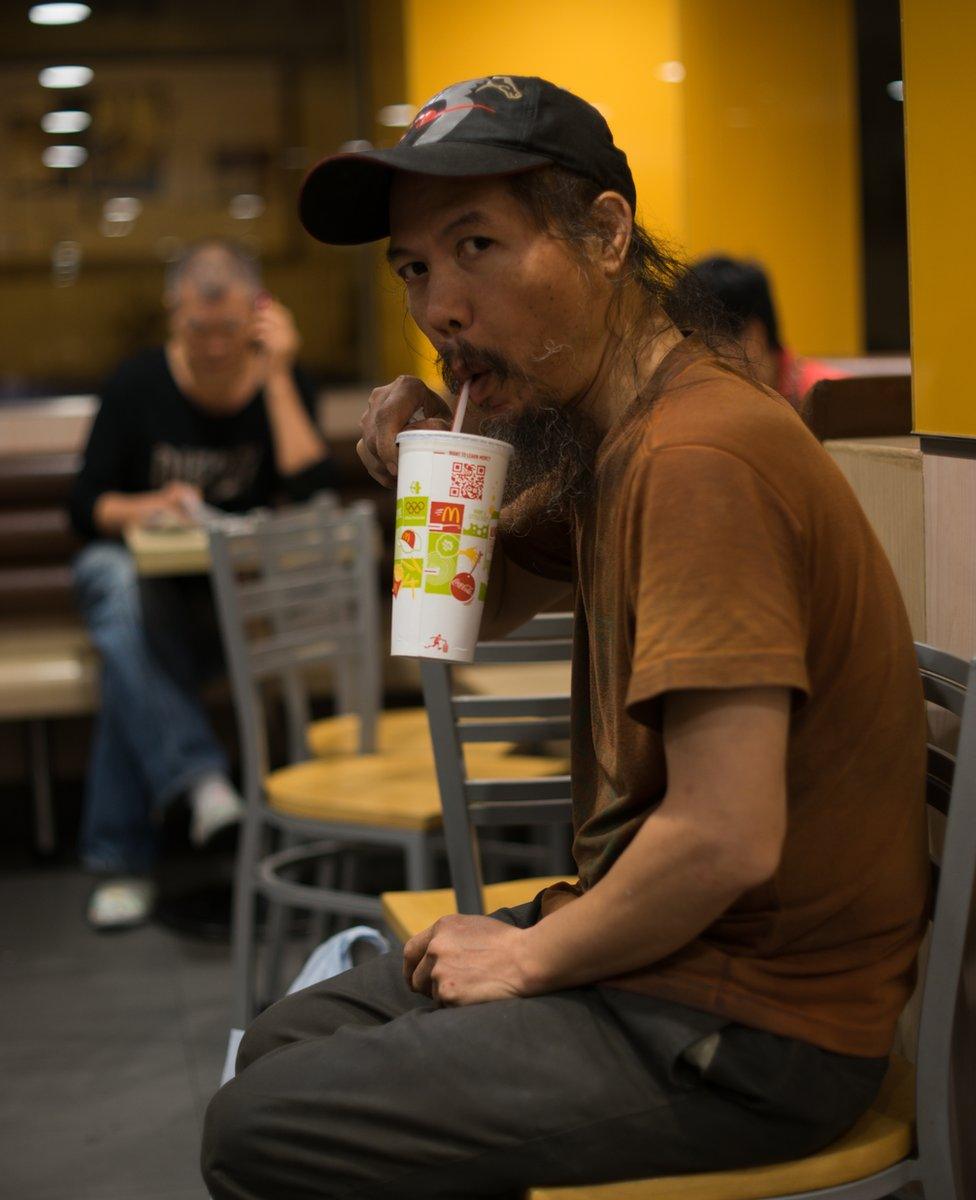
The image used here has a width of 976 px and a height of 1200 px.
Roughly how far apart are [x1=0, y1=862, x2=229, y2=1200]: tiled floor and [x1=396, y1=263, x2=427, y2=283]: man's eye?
168 cm

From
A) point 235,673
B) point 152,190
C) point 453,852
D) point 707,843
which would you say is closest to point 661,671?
point 707,843

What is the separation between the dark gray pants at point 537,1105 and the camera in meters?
1.22

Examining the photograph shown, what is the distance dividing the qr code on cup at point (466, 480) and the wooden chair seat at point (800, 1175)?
0.58 m

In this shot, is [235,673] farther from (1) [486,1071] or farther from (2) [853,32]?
(2) [853,32]

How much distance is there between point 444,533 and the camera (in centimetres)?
133

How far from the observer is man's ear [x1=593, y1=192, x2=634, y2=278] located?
1.33 meters

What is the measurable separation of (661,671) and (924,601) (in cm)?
69

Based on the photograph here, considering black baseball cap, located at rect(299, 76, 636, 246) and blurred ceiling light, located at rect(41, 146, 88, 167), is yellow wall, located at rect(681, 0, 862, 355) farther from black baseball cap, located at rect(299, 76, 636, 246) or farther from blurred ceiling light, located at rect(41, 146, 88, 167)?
black baseball cap, located at rect(299, 76, 636, 246)

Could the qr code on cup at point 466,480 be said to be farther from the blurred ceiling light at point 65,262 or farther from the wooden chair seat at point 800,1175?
the blurred ceiling light at point 65,262

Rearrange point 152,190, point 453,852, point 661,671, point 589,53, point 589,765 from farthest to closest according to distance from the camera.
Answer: point 152,190, point 589,53, point 453,852, point 589,765, point 661,671

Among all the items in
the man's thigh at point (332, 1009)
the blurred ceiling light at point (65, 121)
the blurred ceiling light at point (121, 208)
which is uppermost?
the blurred ceiling light at point (65, 121)

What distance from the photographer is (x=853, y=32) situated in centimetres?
546

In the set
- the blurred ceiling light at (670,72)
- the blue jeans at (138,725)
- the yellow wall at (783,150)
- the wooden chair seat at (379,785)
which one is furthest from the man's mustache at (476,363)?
the blurred ceiling light at (670,72)

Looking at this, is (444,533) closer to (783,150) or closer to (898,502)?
(898,502)
